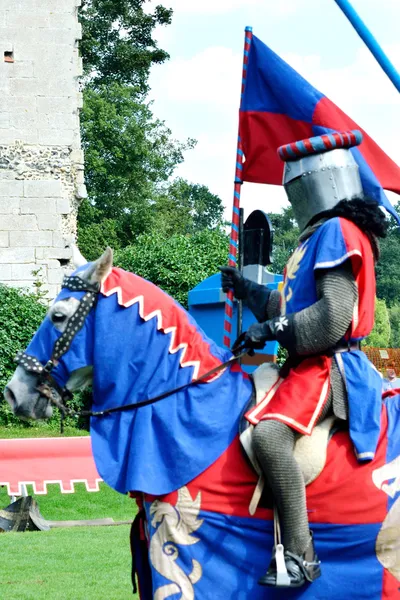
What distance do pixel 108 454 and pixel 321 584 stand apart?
1.10 m

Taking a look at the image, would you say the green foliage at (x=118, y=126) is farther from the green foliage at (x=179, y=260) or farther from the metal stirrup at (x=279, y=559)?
the metal stirrup at (x=279, y=559)

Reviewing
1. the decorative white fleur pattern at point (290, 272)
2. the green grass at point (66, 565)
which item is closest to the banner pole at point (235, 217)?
the decorative white fleur pattern at point (290, 272)

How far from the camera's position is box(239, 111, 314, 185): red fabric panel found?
7.21m

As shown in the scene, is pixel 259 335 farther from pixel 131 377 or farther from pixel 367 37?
pixel 367 37

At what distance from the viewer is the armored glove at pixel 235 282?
564 centimetres

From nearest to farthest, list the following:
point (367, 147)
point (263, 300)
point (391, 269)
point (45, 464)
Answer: point (263, 300) < point (367, 147) < point (45, 464) < point (391, 269)

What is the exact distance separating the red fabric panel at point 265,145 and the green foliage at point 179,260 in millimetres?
12759

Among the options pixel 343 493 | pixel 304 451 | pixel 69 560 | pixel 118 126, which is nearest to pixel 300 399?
pixel 304 451

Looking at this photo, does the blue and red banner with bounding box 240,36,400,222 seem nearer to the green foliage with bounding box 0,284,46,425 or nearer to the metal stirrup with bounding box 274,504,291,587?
the metal stirrup with bounding box 274,504,291,587

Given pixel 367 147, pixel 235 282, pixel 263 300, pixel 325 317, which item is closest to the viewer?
pixel 325 317

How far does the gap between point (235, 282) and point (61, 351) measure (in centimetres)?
126

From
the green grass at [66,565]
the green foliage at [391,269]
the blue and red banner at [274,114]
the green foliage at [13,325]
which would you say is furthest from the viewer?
the green foliage at [391,269]

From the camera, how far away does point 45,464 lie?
12047 millimetres

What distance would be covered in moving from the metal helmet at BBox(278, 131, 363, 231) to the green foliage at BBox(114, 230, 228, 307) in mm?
14937
